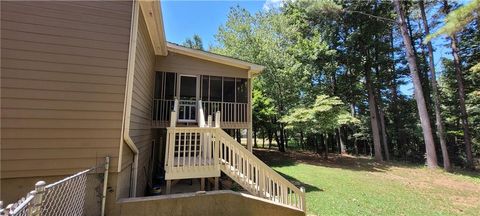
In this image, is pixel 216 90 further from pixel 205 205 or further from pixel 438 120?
pixel 438 120

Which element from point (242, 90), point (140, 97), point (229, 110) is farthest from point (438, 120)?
point (140, 97)

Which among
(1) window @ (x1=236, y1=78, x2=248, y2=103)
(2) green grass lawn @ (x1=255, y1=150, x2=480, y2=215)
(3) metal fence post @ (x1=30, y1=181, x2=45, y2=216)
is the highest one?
(1) window @ (x1=236, y1=78, x2=248, y2=103)

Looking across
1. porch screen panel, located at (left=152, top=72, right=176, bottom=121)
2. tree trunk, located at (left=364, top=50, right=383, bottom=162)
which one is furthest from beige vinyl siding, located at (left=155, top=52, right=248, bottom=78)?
tree trunk, located at (left=364, top=50, right=383, bottom=162)

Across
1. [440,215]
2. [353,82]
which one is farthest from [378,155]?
[440,215]

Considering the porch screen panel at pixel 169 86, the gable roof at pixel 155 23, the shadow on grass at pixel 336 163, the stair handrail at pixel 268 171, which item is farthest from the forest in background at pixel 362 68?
the gable roof at pixel 155 23

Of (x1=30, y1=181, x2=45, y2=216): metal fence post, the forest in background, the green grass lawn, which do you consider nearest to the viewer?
(x1=30, y1=181, x2=45, y2=216): metal fence post

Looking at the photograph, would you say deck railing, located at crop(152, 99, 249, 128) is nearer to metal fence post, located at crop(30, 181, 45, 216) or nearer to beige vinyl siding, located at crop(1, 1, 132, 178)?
beige vinyl siding, located at crop(1, 1, 132, 178)

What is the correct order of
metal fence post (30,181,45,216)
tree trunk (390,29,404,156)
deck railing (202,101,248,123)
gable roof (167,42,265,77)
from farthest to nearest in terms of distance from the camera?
tree trunk (390,29,404,156) < deck railing (202,101,248,123) < gable roof (167,42,265,77) < metal fence post (30,181,45,216)

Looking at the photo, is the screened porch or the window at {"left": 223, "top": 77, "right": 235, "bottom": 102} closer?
the screened porch

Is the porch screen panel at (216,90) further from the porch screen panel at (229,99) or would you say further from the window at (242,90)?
the window at (242,90)

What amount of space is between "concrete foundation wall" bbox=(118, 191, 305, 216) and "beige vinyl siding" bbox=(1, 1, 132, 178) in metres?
0.82

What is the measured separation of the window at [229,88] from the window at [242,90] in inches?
8.8

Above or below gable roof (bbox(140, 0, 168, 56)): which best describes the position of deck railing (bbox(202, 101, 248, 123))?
below

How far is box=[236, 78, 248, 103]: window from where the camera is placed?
957 centimetres
